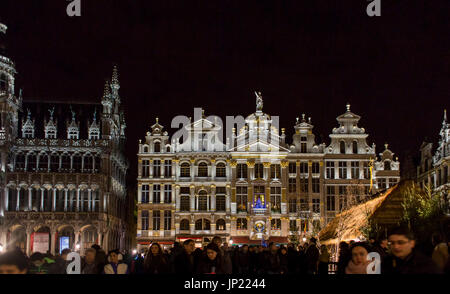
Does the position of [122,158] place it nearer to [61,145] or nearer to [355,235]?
[61,145]

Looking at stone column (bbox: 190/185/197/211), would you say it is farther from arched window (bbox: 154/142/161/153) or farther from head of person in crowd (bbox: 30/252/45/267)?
head of person in crowd (bbox: 30/252/45/267)

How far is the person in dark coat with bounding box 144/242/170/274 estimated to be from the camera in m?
12.1

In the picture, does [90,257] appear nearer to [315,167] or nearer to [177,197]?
[177,197]

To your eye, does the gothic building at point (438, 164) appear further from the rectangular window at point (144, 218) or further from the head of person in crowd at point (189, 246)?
the head of person in crowd at point (189, 246)

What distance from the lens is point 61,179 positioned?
57750 millimetres

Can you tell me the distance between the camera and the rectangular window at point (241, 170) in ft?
197

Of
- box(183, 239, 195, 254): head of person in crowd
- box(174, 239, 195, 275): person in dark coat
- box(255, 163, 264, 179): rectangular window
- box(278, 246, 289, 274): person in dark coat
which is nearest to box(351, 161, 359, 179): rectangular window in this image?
box(255, 163, 264, 179): rectangular window

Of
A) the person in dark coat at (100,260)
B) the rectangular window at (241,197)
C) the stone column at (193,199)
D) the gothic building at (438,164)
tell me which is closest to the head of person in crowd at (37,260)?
the person in dark coat at (100,260)

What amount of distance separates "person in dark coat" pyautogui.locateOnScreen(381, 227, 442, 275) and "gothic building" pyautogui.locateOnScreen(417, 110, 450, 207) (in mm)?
47440

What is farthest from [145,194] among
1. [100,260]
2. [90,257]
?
[90,257]
